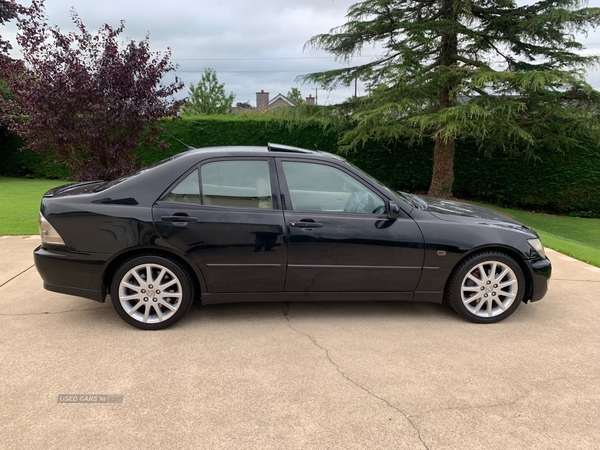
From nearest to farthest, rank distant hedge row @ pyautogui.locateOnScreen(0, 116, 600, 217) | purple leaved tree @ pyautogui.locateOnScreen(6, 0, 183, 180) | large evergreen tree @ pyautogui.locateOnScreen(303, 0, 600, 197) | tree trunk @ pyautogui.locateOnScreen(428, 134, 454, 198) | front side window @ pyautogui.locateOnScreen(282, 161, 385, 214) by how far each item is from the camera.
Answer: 1. front side window @ pyautogui.locateOnScreen(282, 161, 385, 214)
2. purple leaved tree @ pyautogui.locateOnScreen(6, 0, 183, 180)
3. large evergreen tree @ pyautogui.locateOnScreen(303, 0, 600, 197)
4. tree trunk @ pyautogui.locateOnScreen(428, 134, 454, 198)
5. distant hedge row @ pyautogui.locateOnScreen(0, 116, 600, 217)

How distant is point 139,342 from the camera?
311cm

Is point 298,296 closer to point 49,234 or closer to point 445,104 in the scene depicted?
point 49,234

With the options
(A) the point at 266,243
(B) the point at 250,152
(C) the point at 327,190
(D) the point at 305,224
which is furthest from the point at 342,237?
(B) the point at 250,152

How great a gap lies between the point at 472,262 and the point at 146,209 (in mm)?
2796

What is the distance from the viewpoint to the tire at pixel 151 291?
325 centimetres

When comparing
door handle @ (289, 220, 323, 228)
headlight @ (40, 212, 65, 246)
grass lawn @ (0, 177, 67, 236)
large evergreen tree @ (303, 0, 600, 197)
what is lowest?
grass lawn @ (0, 177, 67, 236)

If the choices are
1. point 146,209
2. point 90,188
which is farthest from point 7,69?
point 146,209

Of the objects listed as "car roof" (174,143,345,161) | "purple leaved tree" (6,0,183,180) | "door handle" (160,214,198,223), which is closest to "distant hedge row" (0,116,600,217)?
"purple leaved tree" (6,0,183,180)

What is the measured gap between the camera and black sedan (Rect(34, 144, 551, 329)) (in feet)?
10.6

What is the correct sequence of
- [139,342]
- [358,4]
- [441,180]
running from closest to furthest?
1. [139,342]
2. [358,4]
3. [441,180]

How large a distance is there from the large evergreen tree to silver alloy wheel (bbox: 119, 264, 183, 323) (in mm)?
7120

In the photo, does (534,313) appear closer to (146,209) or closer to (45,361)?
(146,209)

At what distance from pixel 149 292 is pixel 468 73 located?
29.8ft

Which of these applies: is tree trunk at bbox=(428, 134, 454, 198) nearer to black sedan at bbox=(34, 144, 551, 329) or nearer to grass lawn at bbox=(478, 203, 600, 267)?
grass lawn at bbox=(478, 203, 600, 267)
